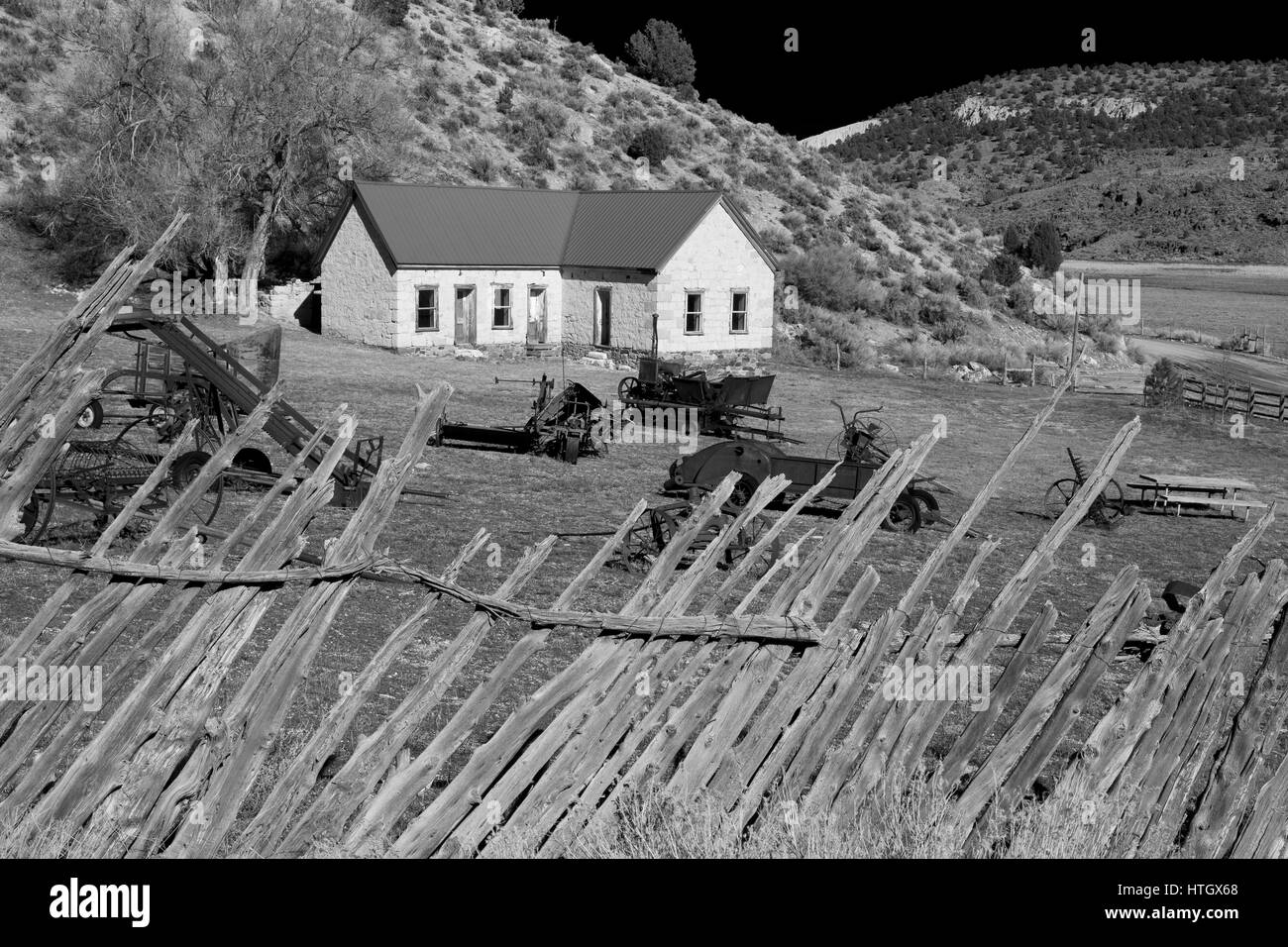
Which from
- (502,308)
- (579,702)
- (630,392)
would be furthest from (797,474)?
(502,308)

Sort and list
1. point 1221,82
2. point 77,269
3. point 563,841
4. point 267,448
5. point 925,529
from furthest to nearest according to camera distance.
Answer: point 1221,82 < point 77,269 < point 267,448 < point 925,529 < point 563,841

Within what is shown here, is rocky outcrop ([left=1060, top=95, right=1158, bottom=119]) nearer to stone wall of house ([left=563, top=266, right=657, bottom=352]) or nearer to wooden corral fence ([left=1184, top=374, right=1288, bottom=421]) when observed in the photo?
stone wall of house ([left=563, top=266, right=657, bottom=352])

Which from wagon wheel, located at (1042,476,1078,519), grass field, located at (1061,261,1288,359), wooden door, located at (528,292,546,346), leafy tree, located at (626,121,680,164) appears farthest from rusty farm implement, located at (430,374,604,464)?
leafy tree, located at (626,121,680,164)

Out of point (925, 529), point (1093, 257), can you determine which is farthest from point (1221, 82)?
point (925, 529)

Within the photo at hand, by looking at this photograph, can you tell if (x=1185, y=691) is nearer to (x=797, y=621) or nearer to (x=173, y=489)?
(x=797, y=621)

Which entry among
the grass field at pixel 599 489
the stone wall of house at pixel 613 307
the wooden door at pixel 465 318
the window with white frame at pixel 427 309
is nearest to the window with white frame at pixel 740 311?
the grass field at pixel 599 489
